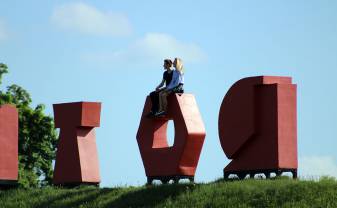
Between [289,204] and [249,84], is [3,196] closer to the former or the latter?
[249,84]

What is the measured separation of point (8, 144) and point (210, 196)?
9.64 meters

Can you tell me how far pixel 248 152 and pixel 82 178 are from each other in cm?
637

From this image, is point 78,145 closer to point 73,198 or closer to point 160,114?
point 73,198

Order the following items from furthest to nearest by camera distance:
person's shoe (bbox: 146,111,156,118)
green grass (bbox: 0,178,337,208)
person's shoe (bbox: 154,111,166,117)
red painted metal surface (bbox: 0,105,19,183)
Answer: red painted metal surface (bbox: 0,105,19,183) < person's shoe (bbox: 146,111,156,118) < person's shoe (bbox: 154,111,166,117) < green grass (bbox: 0,178,337,208)

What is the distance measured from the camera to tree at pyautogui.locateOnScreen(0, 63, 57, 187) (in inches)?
1881

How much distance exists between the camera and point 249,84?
96.1 ft

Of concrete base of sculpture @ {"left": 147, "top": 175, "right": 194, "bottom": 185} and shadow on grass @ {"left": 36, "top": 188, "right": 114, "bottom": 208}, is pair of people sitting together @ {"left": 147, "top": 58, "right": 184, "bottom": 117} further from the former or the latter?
shadow on grass @ {"left": 36, "top": 188, "right": 114, "bottom": 208}

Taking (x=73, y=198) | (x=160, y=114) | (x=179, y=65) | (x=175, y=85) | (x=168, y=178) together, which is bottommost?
(x=73, y=198)

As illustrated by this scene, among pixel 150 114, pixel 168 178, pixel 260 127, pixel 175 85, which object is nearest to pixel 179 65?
pixel 175 85

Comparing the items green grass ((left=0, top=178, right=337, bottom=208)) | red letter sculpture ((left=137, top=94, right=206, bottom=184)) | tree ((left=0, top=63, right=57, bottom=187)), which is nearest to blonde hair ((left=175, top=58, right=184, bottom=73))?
red letter sculpture ((left=137, top=94, right=206, bottom=184))

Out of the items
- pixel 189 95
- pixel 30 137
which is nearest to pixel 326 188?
pixel 189 95

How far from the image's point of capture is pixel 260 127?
29156mm

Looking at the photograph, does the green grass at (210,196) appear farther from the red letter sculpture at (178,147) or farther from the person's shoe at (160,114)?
the person's shoe at (160,114)

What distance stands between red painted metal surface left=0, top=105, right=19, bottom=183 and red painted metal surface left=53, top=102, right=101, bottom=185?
5.06 feet
